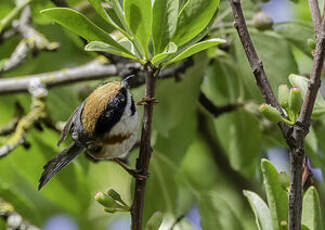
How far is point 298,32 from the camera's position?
5.72ft

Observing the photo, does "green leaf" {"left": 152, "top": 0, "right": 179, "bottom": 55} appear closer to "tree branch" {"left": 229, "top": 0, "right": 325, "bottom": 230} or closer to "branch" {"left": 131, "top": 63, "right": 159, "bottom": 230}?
"branch" {"left": 131, "top": 63, "right": 159, "bottom": 230}

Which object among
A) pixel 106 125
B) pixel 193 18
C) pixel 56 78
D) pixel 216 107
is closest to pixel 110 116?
pixel 106 125

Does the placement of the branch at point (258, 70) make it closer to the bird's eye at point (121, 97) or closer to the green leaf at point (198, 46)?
the green leaf at point (198, 46)

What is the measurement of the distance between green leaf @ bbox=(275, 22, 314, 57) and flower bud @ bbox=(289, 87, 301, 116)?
2.46ft

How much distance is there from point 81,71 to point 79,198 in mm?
482

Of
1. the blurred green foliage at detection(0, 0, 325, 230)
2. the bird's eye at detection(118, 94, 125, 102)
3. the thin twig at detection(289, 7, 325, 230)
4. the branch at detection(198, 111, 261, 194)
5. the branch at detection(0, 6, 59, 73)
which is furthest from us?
the branch at detection(198, 111, 261, 194)

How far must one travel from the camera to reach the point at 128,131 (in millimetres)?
1276

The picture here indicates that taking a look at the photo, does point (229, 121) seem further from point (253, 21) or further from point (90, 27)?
point (90, 27)

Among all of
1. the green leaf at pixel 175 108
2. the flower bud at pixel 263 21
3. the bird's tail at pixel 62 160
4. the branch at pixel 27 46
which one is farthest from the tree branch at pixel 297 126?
the branch at pixel 27 46

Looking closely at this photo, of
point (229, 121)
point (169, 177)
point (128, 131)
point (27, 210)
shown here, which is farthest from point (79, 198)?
point (128, 131)

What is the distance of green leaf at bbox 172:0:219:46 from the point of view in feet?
3.69

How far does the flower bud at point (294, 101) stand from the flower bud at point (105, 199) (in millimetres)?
414

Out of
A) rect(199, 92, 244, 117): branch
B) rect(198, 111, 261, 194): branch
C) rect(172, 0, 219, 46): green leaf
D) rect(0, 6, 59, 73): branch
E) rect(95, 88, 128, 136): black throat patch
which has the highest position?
rect(0, 6, 59, 73): branch

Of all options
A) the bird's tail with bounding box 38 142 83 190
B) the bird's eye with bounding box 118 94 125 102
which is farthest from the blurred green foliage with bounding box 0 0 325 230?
the bird's eye with bounding box 118 94 125 102
